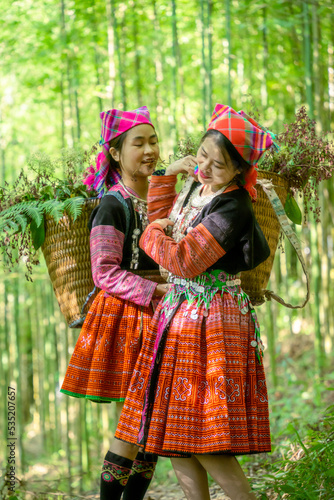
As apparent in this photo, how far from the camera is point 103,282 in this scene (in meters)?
2.37

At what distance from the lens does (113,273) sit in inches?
93.1

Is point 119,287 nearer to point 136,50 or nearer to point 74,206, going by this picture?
point 74,206

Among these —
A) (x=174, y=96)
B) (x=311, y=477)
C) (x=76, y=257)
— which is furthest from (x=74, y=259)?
(x=174, y=96)

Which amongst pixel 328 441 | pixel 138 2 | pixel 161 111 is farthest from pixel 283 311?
pixel 328 441

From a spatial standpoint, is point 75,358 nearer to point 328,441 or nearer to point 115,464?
point 115,464

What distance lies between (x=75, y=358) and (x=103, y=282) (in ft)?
1.20

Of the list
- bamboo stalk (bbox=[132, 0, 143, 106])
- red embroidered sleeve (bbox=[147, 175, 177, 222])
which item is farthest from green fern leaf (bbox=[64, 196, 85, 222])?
bamboo stalk (bbox=[132, 0, 143, 106])

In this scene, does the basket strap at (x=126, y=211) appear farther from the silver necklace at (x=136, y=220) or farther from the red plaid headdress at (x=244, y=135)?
the red plaid headdress at (x=244, y=135)

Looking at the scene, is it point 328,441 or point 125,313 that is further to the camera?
point 328,441

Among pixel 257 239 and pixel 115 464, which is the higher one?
pixel 257 239

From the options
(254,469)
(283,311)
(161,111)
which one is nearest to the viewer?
(254,469)

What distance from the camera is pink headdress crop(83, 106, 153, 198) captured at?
260 cm

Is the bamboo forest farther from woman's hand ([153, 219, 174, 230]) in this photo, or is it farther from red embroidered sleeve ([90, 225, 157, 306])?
woman's hand ([153, 219, 174, 230])

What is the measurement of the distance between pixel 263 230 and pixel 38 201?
105cm
